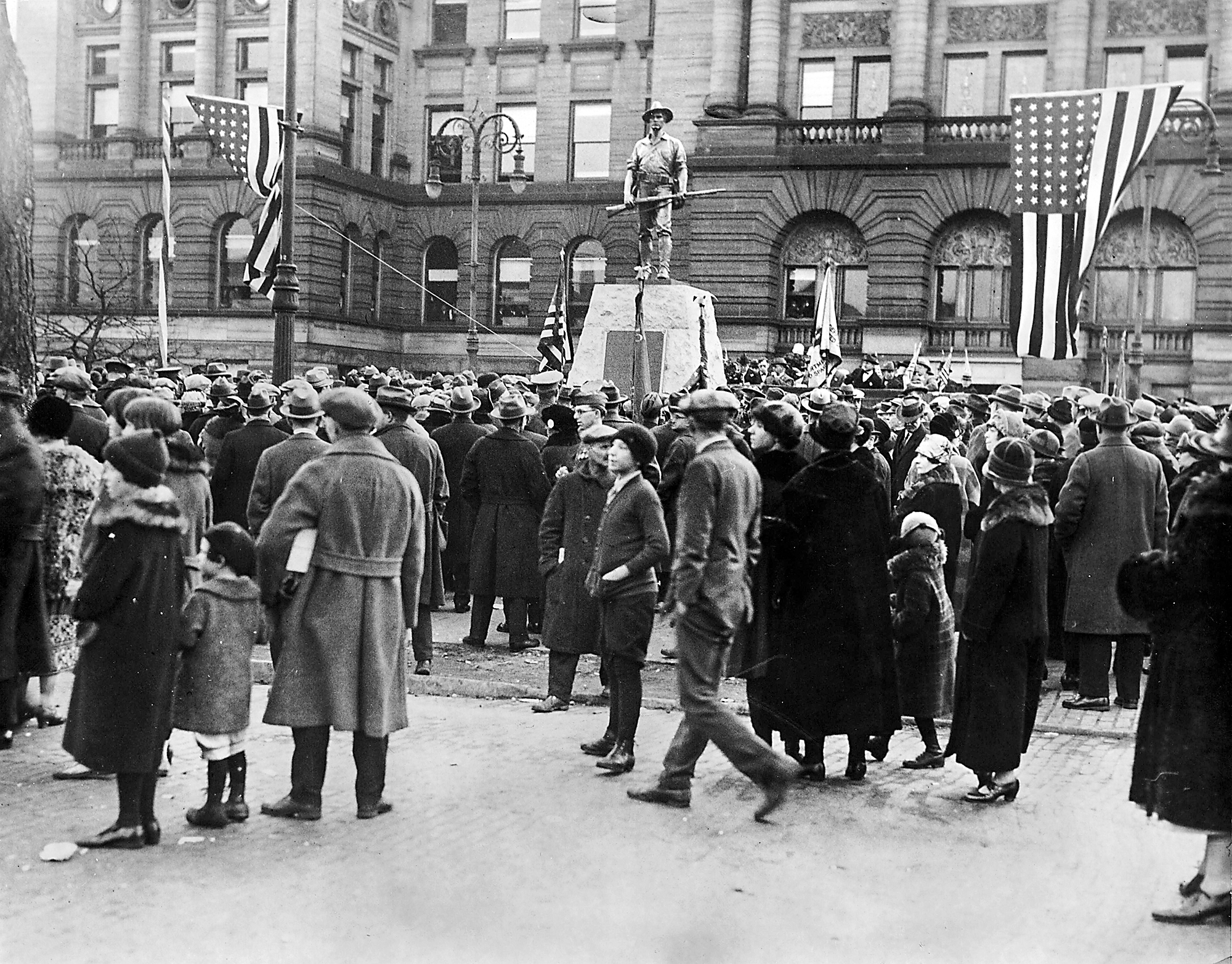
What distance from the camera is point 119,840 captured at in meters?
6.63

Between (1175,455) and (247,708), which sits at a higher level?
(1175,455)

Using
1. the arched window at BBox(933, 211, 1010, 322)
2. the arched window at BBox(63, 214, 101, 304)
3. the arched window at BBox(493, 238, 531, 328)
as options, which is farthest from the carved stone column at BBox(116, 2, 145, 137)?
the arched window at BBox(933, 211, 1010, 322)

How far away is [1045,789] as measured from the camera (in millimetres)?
8570

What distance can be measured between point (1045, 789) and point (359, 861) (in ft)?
13.5

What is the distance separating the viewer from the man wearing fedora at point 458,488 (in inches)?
543

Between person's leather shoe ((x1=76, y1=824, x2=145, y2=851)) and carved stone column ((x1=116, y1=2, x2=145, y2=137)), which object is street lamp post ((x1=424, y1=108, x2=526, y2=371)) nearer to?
A: carved stone column ((x1=116, y1=2, x2=145, y2=137))

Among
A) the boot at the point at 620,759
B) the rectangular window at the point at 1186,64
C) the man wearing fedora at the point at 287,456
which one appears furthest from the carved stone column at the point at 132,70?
the boot at the point at 620,759

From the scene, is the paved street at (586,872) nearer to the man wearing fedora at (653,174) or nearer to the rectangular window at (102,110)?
the man wearing fedora at (653,174)

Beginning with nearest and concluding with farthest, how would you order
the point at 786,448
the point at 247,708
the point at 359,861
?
the point at 359,861
the point at 247,708
the point at 786,448

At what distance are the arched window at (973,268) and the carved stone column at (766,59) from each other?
20.3ft

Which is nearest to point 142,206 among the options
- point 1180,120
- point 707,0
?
point 707,0

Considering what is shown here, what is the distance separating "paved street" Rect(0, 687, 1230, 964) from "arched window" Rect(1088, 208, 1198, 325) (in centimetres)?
3321

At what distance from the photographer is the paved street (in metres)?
5.70

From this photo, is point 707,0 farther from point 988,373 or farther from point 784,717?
point 784,717
